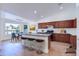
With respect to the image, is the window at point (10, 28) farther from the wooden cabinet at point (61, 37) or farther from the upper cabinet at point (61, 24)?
the wooden cabinet at point (61, 37)

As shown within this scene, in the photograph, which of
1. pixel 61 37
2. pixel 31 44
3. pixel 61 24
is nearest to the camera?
pixel 61 24

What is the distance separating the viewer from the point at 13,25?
2.40m

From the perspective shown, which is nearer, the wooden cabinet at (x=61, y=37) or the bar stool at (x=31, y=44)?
the wooden cabinet at (x=61, y=37)

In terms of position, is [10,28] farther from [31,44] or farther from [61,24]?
[31,44]

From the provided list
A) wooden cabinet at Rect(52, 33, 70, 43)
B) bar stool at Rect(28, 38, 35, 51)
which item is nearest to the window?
wooden cabinet at Rect(52, 33, 70, 43)

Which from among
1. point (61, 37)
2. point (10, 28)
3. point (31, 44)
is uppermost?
point (10, 28)

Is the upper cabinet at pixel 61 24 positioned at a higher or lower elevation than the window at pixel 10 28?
higher

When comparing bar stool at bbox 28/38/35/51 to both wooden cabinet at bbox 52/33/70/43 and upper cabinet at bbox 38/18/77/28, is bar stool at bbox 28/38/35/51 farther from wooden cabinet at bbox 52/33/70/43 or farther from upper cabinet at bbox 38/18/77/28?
upper cabinet at bbox 38/18/77/28

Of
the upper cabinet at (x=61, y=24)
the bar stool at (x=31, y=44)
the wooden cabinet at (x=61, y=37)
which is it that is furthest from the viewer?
the bar stool at (x=31, y=44)

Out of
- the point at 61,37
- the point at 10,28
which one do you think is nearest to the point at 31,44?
the point at 61,37

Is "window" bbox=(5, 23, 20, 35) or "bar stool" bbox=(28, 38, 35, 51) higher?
"window" bbox=(5, 23, 20, 35)

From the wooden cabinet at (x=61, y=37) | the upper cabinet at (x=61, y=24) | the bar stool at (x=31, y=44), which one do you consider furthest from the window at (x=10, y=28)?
the bar stool at (x=31, y=44)

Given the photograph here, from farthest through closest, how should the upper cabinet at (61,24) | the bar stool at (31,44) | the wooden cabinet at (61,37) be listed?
the bar stool at (31,44) < the wooden cabinet at (61,37) < the upper cabinet at (61,24)

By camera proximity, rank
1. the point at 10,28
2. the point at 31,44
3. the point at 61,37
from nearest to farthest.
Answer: the point at 10,28 → the point at 61,37 → the point at 31,44
